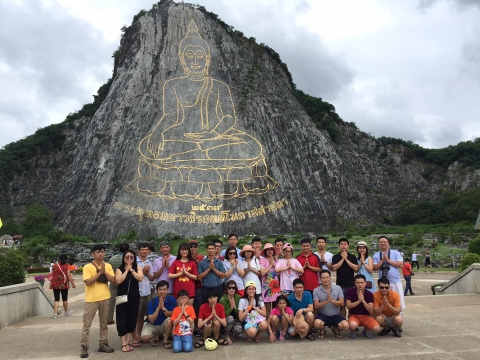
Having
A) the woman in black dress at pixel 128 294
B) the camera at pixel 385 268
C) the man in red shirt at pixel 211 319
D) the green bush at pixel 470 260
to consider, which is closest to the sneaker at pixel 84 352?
the woman in black dress at pixel 128 294

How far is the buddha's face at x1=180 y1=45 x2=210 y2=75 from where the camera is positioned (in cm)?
3186

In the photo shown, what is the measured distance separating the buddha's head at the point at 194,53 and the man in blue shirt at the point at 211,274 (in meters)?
27.9

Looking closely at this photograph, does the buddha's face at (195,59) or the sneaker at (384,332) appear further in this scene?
the buddha's face at (195,59)

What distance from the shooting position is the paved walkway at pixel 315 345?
4562 mm

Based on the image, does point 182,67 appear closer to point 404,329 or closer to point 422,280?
point 422,280

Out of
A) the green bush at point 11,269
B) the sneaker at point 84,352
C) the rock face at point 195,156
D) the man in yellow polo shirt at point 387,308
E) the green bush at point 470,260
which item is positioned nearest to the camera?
the sneaker at point 84,352

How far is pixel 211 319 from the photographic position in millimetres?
5086

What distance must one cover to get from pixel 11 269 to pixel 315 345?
586cm

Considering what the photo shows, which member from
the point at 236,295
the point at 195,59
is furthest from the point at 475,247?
the point at 195,59

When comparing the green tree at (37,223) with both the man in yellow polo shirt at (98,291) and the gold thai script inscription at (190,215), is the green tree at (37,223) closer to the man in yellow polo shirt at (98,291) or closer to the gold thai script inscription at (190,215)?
the gold thai script inscription at (190,215)

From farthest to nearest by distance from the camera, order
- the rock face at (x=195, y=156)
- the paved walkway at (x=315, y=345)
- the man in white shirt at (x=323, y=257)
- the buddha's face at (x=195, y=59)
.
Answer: the buddha's face at (x=195, y=59) < the rock face at (x=195, y=156) < the man in white shirt at (x=323, y=257) < the paved walkway at (x=315, y=345)

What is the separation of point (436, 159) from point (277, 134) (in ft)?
69.2

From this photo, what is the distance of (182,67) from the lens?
1260 inches

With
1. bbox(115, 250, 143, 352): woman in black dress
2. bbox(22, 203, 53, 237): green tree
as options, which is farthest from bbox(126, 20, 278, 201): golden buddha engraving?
bbox(115, 250, 143, 352): woman in black dress
